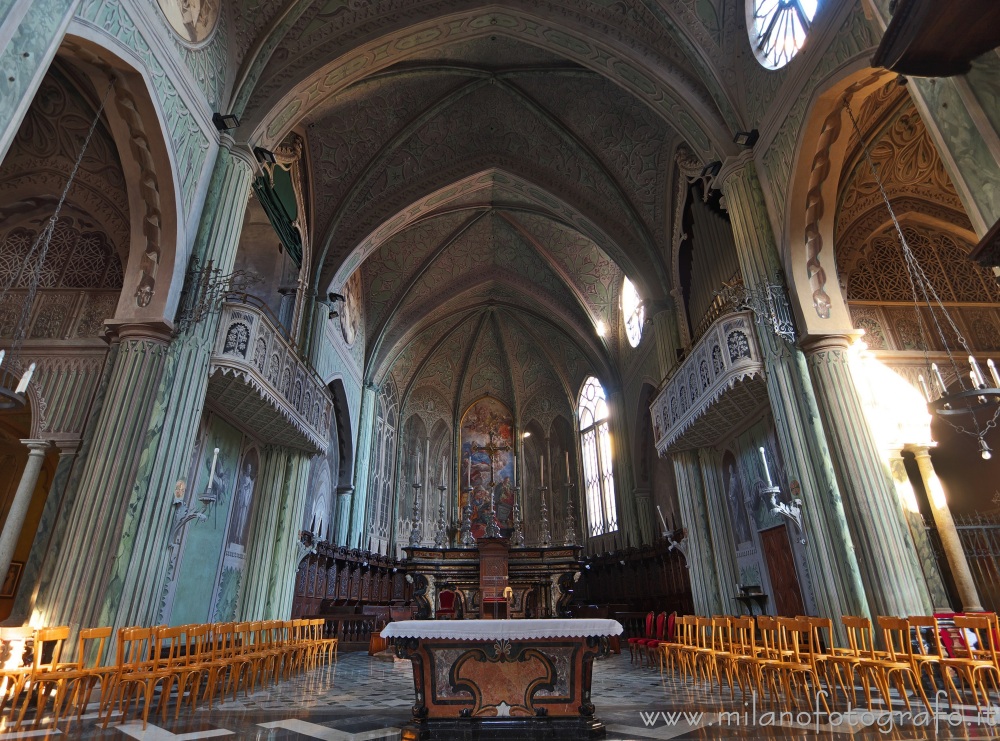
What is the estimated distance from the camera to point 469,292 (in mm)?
21844

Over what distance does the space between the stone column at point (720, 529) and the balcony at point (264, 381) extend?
892cm

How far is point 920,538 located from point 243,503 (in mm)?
12591

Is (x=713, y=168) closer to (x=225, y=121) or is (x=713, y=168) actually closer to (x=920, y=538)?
(x=920, y=538)

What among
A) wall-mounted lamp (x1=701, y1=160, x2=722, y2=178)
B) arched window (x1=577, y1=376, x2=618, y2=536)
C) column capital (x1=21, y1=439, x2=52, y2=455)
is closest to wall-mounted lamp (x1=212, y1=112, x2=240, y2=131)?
column capital (x1=21, y1=439, x2=52, y2=455)

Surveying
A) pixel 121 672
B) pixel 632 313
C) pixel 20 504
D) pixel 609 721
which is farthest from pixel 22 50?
pixel 632 313

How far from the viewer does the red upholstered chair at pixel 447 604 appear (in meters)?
13.6

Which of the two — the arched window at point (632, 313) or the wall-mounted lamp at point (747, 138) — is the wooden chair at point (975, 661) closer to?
the wall-mounted lamp at point (747, 138)

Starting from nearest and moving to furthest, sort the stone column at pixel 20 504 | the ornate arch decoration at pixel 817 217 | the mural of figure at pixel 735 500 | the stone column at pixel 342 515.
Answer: the ornate arch decoration at pixel 817 217 < the stone column at pixel 20 504 < the mural of figure at pixel 735 500 < the stone column at pixel 342 515

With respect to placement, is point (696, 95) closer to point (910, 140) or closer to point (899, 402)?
point (910, 140)

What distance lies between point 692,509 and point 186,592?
33.8 ft

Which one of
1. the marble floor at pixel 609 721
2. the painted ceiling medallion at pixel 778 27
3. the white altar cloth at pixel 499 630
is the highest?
the painted ceiling medallion at pixel 778 27

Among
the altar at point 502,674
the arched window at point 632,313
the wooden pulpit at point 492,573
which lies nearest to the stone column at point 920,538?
the altar at point 502,674

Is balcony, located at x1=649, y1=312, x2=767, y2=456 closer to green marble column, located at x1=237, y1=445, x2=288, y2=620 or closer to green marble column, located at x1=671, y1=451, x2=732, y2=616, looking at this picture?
green marble column, located at x1=671, y1=451, x2=732, y2=616

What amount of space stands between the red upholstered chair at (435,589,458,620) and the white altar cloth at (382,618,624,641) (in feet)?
31.2
